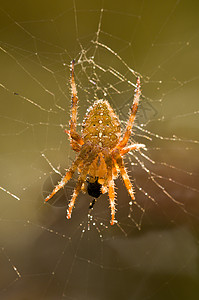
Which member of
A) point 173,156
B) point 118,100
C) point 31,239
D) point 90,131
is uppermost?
point 118,100

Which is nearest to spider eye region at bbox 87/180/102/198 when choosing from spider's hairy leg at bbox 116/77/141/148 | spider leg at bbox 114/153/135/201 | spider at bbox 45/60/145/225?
spider at bbox 45/60/145/225

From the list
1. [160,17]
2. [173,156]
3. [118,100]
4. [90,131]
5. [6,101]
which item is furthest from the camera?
[160,17]

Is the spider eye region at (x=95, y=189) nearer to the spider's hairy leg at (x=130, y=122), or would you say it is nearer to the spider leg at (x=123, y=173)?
the spider leg at (x=123, y=173)

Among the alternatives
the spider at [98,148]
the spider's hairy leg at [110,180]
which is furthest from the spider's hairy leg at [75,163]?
the spider's hairy leg at [110,180]

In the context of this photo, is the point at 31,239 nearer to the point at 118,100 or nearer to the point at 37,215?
the point at 37,215

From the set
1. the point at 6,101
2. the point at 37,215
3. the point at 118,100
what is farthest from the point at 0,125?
the point at 118,100

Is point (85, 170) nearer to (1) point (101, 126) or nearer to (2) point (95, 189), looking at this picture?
(2) point (95, 189)
